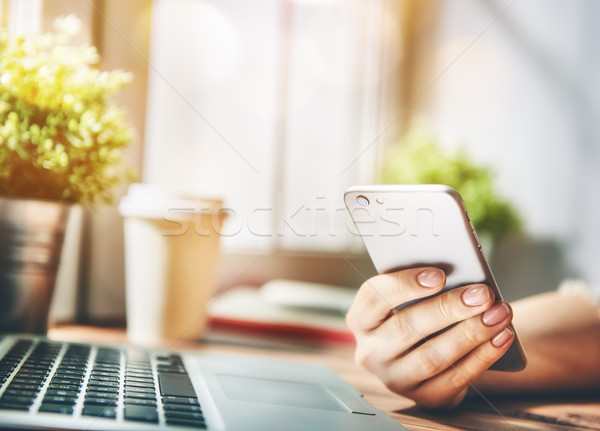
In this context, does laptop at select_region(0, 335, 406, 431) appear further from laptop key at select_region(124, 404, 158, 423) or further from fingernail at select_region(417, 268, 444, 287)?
fingernail at select_region(417, 268, 444, 287)

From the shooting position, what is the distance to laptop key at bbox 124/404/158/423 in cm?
34

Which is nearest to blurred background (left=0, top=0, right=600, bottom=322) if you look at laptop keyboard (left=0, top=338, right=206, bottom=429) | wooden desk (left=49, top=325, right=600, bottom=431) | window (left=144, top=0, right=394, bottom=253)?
window (left=144, top=0, right=394, bottom=253)

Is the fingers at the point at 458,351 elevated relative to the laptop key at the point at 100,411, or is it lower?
elevated

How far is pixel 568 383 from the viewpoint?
62 centimetres

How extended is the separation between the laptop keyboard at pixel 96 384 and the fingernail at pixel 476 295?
0.83 ft

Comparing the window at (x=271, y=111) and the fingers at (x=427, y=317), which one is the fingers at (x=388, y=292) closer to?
the fingers at (x=427, y=317)

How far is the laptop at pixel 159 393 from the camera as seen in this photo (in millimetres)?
343

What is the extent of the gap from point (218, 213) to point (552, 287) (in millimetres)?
929

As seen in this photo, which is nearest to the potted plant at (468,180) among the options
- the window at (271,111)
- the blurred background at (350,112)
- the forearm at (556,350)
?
the blurred background at (350,112)

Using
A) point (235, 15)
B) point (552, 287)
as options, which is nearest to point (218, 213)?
point (235, 15)

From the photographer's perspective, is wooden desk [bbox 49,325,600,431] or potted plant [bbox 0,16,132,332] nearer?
wooden desk [bbox 49,325,600,431]

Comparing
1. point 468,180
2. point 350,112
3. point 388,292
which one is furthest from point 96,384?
point 350,112

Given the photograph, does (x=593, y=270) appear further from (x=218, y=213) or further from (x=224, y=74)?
(x=224, y=74)

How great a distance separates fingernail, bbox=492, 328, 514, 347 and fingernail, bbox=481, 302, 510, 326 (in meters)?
0.02
